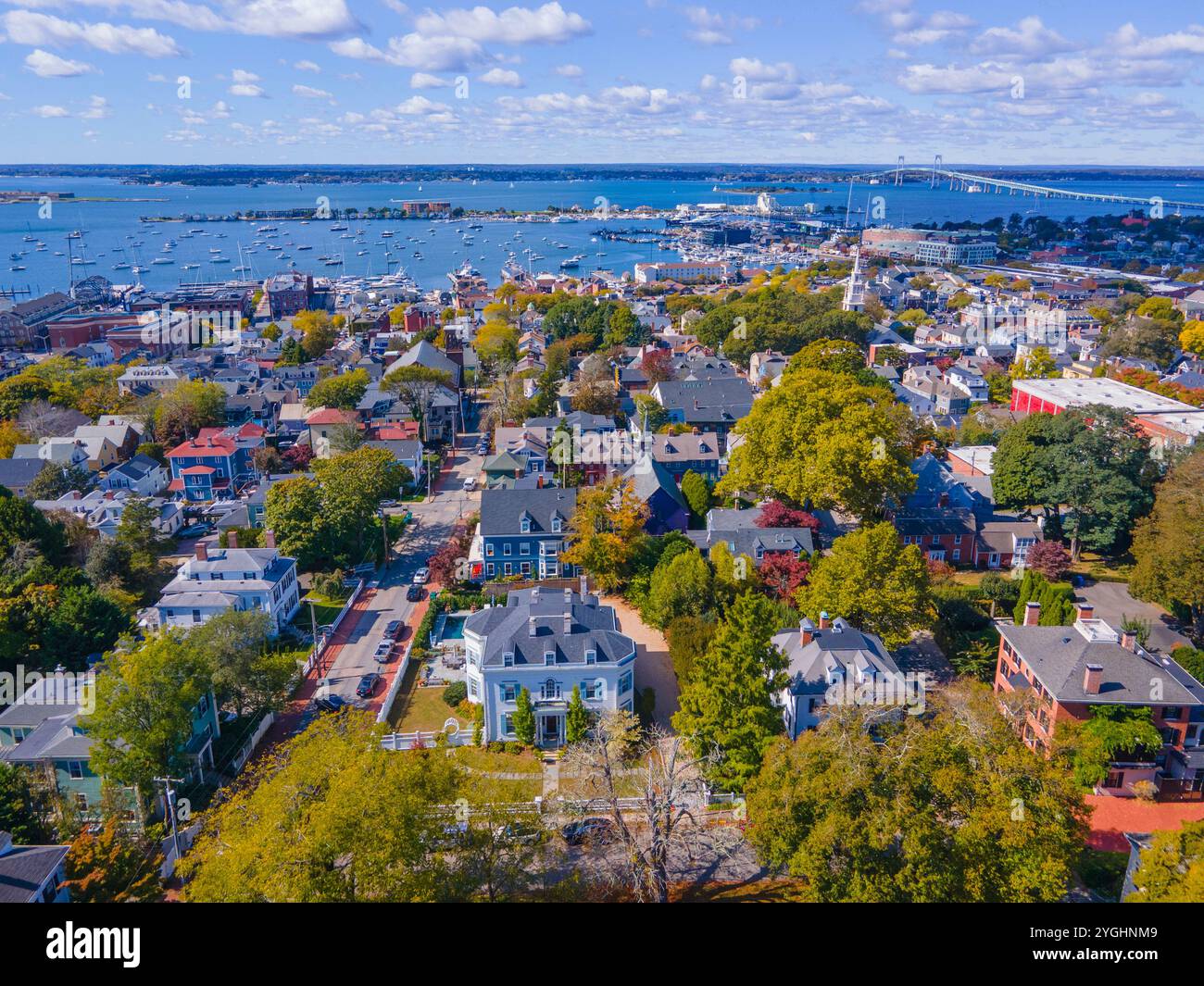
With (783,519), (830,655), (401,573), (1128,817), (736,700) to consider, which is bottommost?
(1128,817)

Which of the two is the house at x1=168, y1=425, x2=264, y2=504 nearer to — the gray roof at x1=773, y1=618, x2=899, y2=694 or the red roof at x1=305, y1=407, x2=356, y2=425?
the red roof at x1=305, y1=407, x2=356, y2=425

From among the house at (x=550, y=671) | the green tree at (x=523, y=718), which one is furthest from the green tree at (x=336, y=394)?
the green tree at (x=523, y=718)

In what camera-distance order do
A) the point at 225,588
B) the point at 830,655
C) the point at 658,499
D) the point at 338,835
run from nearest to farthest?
the point at 338,835 → the point at 830,655 → the point at 225,588 → the point at 658,499

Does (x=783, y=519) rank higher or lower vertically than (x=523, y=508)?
lower

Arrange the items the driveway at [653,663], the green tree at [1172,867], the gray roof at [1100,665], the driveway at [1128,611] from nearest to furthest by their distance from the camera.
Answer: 1. the green tree at [1172,867]
2. the gray roof at [1100,665]
3. the driveway at [653,663]
4. the driveway at [1128,611]

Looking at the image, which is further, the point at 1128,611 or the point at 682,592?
the point at 1128,611

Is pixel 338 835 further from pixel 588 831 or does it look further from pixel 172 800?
pixel 588 831

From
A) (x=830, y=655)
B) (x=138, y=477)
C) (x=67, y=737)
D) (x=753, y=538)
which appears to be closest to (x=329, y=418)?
(x=138, y=477)

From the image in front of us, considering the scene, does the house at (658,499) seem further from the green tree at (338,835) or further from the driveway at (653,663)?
the green tree at (338,835)
